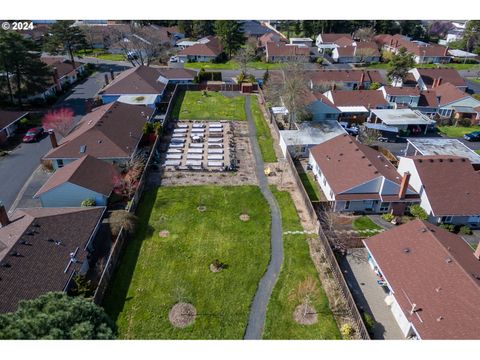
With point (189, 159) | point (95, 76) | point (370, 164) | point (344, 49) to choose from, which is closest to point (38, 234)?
point (189, 159)

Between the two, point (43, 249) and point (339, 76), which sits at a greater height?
point (339, 76)

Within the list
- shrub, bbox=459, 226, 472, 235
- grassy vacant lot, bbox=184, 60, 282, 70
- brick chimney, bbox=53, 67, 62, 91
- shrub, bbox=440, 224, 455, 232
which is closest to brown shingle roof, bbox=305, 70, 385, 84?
grassy vacant lot, bbox=184, 60, 282, 70

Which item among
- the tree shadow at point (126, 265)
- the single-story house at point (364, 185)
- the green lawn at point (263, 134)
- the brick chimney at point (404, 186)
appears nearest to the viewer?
the tree shadow at point (126, 265)

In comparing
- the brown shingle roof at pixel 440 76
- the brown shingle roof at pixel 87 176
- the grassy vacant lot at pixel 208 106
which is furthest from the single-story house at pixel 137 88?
the brown shingle roof at pixel 440 76

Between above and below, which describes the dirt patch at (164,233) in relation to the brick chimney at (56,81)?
below

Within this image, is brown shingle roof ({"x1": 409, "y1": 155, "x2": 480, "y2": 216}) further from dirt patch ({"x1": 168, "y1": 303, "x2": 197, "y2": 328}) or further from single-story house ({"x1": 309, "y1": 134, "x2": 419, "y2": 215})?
dirt patch ({"x1": 168, "y1": 303, "x2": 197, "y2": 328})

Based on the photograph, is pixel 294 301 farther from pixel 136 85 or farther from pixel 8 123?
pixel 136 85

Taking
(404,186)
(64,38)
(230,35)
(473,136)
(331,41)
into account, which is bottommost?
(473,136)

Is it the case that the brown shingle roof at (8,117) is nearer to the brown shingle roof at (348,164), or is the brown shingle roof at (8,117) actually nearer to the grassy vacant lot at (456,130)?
the brown shingle roof at (348,164)

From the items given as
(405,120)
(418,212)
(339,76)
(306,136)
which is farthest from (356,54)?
(418,212)
